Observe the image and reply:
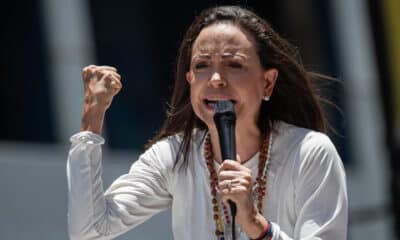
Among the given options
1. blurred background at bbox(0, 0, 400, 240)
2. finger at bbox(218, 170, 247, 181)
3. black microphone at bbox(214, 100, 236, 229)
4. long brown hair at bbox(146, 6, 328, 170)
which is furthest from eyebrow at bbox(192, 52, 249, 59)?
blurred background at bbox(0, 0, 400, 240)

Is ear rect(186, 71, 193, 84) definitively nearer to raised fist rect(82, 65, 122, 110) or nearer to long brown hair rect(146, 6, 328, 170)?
long brown hair rect(146, 6, 328, 170)

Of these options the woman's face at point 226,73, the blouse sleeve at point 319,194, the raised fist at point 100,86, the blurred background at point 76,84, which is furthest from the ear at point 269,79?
the blurred background at point 76,84

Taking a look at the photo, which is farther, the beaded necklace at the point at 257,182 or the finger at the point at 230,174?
the beaded necklace at the point at 257,182

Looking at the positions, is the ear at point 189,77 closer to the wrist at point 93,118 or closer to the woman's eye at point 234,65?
the woman's eye at point 234,65

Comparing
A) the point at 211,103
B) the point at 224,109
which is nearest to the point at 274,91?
the point at 211,103

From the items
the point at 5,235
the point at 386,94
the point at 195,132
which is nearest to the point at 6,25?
the point at 5,235

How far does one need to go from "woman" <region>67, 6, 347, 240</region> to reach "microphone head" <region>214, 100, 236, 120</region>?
0.26ft

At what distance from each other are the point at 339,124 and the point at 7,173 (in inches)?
157

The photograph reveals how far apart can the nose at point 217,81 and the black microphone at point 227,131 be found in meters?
0.14

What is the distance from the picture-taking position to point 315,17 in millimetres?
12062

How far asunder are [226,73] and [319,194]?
1.57 feet

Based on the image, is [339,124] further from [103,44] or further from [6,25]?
[6,25]

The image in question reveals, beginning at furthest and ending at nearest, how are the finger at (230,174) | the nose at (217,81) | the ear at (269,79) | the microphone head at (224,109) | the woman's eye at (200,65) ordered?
the ear at (269,79), the woman's eye at (200,65), the nose at (217,81), the microphone head at (224,109), the finger at (230,174)

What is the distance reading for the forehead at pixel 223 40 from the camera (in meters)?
3.71
